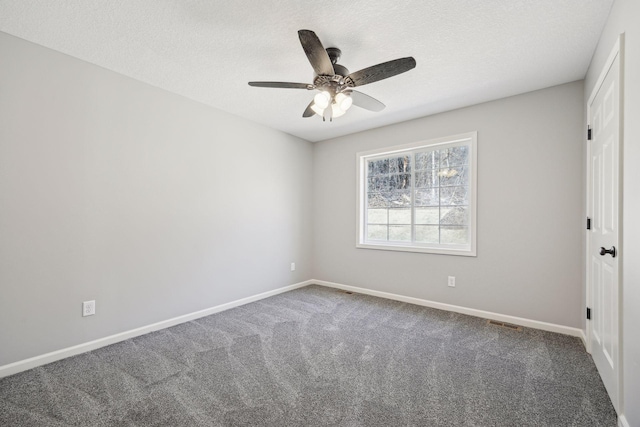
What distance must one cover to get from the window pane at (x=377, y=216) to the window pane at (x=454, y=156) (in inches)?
42.1

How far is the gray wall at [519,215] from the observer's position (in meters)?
2.72

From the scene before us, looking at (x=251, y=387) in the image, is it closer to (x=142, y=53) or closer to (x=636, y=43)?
(x=142, y=53)

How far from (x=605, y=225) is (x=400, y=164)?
2.40 meters

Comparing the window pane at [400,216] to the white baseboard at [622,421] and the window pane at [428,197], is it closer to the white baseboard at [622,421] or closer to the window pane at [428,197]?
the window pane at [428,197]

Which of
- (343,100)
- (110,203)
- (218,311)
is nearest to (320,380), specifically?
(218,311)

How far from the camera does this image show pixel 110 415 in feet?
5.32

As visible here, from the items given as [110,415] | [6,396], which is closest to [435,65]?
[110,415]

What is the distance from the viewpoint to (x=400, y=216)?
404 centimetres

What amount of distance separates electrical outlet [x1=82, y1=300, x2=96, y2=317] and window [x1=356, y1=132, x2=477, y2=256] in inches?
125

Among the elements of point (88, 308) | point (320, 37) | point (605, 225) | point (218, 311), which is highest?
point (320, 37)

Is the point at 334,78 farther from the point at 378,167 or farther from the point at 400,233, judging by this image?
the point at 400,233

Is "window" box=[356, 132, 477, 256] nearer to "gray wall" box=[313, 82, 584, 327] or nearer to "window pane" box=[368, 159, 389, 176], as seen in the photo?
"window pane" box=[368, 159, 389, 176]

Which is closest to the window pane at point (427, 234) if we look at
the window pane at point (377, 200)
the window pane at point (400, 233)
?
the window pane at point (400, 233)

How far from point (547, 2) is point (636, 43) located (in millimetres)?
615
